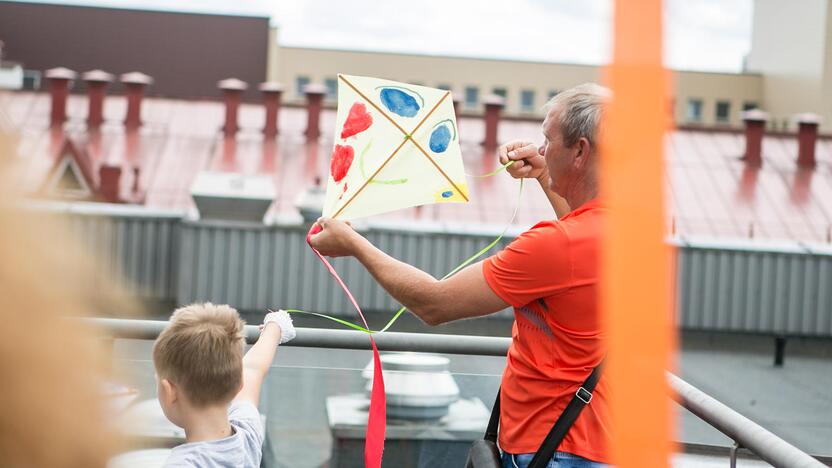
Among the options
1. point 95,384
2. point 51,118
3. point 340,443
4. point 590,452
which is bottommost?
point 340,443

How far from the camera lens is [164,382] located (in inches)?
83.1

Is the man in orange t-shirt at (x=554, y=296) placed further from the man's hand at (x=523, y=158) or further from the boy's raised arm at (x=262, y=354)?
the boy's raised arm at (x=262, y=354)

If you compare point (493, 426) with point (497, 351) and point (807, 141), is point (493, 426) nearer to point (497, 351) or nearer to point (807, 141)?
point (497, 351)

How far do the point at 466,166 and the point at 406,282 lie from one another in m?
19.1

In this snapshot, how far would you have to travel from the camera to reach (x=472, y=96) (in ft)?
181

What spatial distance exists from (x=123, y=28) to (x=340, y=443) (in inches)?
1685

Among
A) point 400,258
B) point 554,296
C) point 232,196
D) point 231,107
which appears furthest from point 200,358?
point 231,107

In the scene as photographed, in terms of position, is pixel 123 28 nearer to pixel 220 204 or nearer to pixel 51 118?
pixel 51 118

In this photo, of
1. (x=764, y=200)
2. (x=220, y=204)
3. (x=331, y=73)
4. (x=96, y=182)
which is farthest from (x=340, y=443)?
(x=331, y=73)

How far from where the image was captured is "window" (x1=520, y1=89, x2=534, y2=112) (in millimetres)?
54469

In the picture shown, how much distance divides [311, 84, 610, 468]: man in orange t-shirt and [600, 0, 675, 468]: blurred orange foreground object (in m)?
1.50

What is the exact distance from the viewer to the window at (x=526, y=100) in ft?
179

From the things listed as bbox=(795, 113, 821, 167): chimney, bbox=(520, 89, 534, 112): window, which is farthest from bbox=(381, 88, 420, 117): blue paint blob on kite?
bbox=(520, 89, 534, 112): window

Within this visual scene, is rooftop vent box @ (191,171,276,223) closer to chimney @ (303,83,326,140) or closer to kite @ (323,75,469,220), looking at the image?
chimney @ (303,83,326,140)
